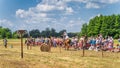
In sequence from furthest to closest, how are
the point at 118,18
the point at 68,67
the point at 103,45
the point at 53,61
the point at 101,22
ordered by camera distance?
1. the point at 101,22
2. the point at 118,18
3. the point at 103,45
4. the point at 53,61
5. the point at 68,67

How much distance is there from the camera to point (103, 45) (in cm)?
3834

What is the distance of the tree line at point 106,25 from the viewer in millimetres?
129000

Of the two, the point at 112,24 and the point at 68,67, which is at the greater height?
the point at 112,24

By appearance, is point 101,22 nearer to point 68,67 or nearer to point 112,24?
point 112,24

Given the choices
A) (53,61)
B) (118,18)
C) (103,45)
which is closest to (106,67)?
(53,61)

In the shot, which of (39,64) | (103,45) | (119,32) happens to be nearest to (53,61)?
(39,64)

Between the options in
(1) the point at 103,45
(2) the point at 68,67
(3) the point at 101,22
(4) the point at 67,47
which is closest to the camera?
(2) the point at 68,67

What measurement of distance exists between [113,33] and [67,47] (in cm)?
8650

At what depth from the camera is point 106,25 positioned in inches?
5295

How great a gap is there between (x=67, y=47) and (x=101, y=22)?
331ft

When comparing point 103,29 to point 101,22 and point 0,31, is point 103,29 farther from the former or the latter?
point 0,31

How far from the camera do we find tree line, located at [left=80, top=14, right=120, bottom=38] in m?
129

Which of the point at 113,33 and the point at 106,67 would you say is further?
the point at 113,33

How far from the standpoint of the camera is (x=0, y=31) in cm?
→ 18925
